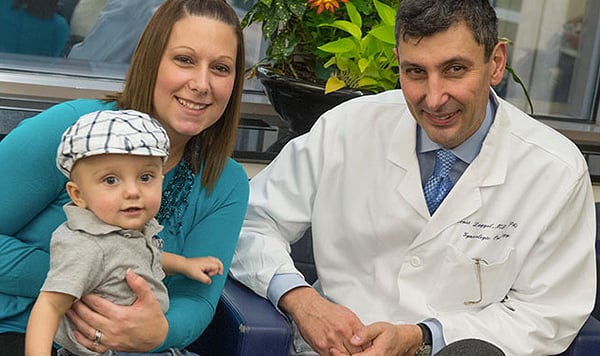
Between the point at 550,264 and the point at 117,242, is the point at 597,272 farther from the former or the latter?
the point at 117,242

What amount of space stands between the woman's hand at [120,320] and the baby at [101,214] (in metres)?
0.02

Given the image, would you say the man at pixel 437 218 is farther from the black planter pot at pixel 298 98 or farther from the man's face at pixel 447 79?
the black planter pot at pixel 298 98

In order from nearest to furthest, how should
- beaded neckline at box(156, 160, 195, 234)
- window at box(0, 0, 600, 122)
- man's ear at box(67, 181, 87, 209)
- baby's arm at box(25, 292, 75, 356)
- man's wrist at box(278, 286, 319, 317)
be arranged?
baby's arm at box(25, 292, 75, 356) → man's ear at box(67, 181, 87, 209) → beaded neckline at box(156, 160, 195, 234) → man's wrist at box(278, 286, 319, 317) → window at box(0, 0, 600, 122)

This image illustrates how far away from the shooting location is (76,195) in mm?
1845

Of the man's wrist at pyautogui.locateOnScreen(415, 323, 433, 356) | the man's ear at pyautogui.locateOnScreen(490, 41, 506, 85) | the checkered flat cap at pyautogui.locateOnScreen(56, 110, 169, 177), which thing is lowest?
the man's wrist at pyautogui.locateOnScreen(415, 323, 433, 356)

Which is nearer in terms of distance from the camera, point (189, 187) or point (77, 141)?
point (77, 141)

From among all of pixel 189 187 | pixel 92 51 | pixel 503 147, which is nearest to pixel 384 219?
pixel 503 147

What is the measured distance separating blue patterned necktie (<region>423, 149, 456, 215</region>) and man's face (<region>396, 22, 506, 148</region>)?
59 mm

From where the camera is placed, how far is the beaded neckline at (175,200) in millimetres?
2119

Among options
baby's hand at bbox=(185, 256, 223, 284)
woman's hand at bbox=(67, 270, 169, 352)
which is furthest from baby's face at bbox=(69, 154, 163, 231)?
A: baby's hand at bbox=(185, 256, 223, 284)

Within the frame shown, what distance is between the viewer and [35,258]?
1947 mm

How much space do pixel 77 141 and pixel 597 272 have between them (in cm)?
140

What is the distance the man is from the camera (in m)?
2.16

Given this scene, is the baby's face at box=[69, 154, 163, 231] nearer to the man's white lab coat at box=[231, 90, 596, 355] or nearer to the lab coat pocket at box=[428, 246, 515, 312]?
the man's white lab coat at box=[231, 90, 596, 355]
